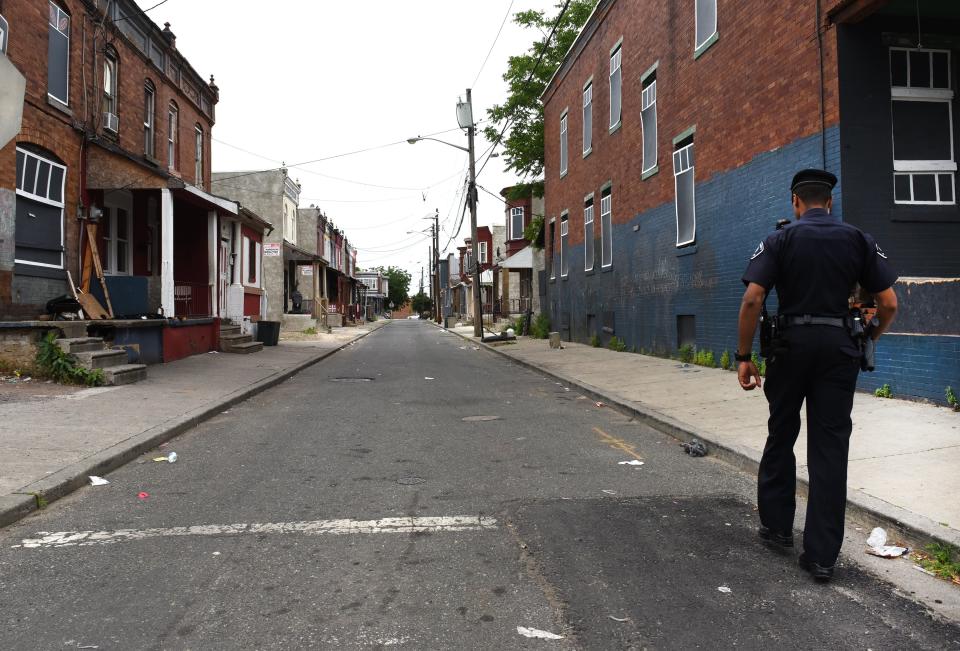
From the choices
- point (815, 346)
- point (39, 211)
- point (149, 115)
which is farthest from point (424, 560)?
point (149, 115)

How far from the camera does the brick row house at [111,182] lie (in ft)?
38.1

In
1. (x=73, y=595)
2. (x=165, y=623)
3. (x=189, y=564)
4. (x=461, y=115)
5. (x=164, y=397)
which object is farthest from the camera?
(x=461, y=115)

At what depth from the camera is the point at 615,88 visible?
19047 mm

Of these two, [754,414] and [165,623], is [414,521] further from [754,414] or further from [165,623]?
[754,414]

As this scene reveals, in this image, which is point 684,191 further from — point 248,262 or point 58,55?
point 248,262

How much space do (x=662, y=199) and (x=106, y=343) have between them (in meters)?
11.8

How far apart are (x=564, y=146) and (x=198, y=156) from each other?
12.5 metres

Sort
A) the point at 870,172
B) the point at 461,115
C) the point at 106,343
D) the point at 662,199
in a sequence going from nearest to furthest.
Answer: the point at 870,172 < the point at 106,343 < the point at 662,199 < the point at 461,115

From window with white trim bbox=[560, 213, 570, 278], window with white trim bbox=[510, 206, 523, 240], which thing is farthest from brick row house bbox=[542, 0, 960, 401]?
window with white trim bbox=[510, 206, 523, 240]

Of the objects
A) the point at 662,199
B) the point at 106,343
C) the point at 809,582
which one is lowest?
the point at 809,582

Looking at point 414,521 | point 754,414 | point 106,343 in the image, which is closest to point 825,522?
point 414,521

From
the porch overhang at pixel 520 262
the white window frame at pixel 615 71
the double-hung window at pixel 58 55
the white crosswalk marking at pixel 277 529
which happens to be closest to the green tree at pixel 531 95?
the porch overhang at pixel 520 262

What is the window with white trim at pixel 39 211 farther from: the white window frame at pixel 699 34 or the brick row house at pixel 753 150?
the white window frame at pixel 699 34

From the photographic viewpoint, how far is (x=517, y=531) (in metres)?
4.38
